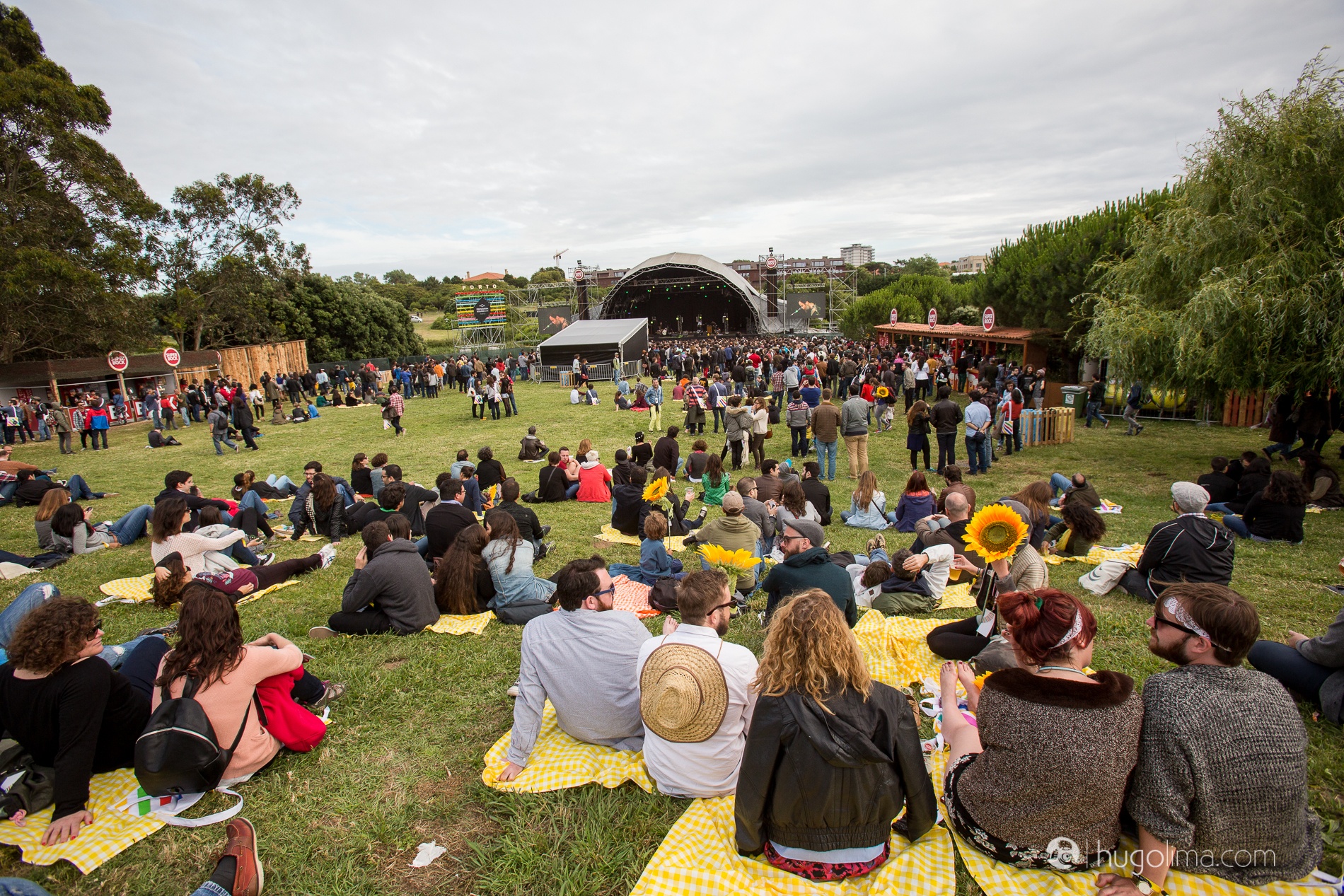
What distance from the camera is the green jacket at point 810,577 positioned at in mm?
3992

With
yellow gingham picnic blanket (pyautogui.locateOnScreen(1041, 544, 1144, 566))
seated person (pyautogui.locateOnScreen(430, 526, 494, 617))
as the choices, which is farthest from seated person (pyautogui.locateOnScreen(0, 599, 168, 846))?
yellow gingham picnic blanket (pyautogui.locateOnScreen(1041, 544, 1144, 566))

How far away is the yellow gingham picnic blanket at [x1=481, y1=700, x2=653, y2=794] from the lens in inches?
123

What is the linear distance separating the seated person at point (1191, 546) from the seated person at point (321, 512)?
326 inches

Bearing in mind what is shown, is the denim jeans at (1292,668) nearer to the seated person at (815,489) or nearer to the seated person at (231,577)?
the seated person at (815,489)

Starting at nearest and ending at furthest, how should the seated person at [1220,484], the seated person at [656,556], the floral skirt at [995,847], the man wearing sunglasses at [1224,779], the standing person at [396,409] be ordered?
the man wearing sunglasses at [1224,779] < the floral skirt at [995,847] < the seated person at [656,556] < the seated person at [1220,484] < the standing person at [396,409]

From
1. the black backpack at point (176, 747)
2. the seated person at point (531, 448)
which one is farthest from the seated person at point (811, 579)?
the seated person at point (531, 448)

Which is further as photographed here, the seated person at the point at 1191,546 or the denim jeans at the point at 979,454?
the denim jeans at the point at 979,454

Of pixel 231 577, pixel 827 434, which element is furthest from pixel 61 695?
pixel 827 434

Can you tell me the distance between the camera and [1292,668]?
3.43 metres

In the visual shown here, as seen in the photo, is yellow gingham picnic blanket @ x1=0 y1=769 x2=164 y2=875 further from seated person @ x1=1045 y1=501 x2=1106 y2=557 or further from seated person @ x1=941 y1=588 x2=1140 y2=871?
seated person @ x1=1045 y1=501 x2=1106 y2=557

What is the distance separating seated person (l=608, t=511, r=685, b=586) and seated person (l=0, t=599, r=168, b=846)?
3564mm

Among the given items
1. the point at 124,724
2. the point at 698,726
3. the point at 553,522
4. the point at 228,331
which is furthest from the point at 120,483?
the point at 228,331

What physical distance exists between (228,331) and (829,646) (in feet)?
114

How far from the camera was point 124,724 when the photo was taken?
3.12m
